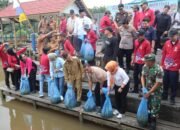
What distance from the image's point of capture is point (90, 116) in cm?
642

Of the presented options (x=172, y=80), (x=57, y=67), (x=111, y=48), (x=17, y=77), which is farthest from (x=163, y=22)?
(x=17, y=77)

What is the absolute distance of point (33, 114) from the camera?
308 inches

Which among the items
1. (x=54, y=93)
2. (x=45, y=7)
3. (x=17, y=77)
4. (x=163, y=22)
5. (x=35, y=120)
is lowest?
(x=35, y=120)

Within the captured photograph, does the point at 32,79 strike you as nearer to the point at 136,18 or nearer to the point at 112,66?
the point at 112,66

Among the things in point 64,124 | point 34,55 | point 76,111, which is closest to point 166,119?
point 76,111

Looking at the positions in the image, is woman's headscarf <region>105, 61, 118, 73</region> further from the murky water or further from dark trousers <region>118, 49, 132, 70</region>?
the murky water

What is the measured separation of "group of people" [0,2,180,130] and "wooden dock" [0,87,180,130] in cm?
23

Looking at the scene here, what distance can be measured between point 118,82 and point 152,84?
92cm

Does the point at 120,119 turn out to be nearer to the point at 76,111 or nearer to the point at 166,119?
the point at 166,119

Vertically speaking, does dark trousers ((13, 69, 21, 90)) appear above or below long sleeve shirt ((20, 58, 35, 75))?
below

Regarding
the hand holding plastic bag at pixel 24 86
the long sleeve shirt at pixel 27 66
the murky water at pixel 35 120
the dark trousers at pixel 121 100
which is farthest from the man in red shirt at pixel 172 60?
the hand holding plastic bag at pixel 24 86

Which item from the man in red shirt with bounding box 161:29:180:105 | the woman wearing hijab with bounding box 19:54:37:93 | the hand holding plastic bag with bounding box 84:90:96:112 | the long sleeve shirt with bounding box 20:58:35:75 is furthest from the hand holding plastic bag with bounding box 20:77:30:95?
the man in red shirt with bounding box 161:29:180:105

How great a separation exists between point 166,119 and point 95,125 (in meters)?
1.96

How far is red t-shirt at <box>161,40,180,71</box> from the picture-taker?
Result: 508cm
